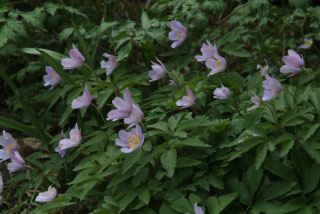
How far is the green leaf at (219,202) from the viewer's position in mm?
1744

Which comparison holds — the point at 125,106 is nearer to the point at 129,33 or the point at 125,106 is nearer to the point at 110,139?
the point at 110,139

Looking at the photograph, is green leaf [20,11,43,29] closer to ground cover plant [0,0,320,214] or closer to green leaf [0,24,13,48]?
ground cover plant [0,0,320,214]

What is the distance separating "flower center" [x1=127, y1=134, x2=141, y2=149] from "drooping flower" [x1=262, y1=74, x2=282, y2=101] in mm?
601

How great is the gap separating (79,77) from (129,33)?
0.39 meters

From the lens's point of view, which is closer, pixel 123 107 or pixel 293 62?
pixel 123 107

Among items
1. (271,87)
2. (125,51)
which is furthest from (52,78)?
(271,87)

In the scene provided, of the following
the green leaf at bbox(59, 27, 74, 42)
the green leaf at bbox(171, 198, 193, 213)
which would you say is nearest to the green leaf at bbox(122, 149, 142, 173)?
the green leaf at bbox(171, 198, 193, 213)

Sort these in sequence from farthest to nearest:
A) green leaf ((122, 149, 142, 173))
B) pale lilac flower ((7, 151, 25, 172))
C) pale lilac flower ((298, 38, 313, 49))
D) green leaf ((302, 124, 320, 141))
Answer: pale lilac flower ((298, 38, 313, 49)), pale lilac flower ((7, 151, 25, 172)), green leaf ((122, 149, 142, 173)), green leaf ((302, 124, 320, 141))

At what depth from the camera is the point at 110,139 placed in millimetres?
2117

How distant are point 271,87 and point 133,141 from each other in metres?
0.66

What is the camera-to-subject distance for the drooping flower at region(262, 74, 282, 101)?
188 cm

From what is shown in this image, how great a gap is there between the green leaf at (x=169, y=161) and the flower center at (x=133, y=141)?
0.43 ft

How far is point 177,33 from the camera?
2.46 m

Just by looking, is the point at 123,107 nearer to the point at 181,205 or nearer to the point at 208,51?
the point at 181,205
